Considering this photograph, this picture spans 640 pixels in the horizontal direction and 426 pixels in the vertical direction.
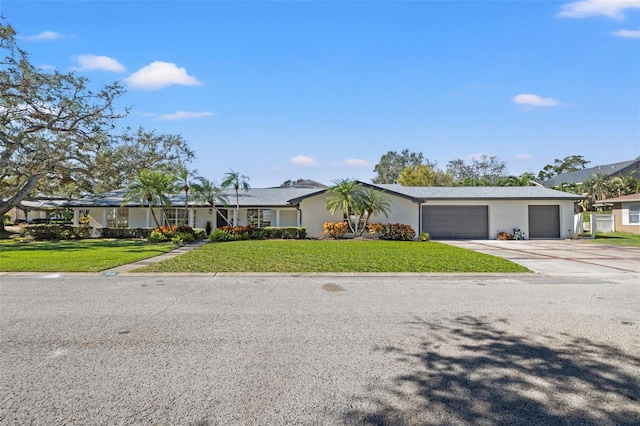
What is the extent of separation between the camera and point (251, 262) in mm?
12102

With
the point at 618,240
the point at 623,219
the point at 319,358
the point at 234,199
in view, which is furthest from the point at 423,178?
the point at 319,358

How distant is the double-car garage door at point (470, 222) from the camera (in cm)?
2505

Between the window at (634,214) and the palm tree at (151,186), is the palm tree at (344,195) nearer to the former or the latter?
the palm tree at (151,186)

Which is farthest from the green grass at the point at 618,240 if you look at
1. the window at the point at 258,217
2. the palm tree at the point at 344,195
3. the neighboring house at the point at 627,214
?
the window at the point at 258,217

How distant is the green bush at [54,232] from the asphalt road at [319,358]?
18481 mm

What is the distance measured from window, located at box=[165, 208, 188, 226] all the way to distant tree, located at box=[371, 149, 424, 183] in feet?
165

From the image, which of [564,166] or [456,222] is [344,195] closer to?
[456,222]

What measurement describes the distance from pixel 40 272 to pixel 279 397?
32.5 ft

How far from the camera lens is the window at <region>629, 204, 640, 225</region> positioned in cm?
3002

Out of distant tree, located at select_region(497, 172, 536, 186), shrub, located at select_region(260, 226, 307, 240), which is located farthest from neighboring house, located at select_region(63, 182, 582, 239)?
distant tree, located at select_region(497, 172, 536, 186)

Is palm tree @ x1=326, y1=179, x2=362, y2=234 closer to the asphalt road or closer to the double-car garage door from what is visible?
the double-car garage door

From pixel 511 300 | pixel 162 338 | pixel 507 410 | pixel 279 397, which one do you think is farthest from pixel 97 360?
pixel 511 300

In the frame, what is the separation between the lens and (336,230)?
23.1 m

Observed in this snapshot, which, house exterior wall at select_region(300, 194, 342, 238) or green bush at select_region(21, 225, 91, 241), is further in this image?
house exterior wall at select_region(300, 194, 342, 238)
